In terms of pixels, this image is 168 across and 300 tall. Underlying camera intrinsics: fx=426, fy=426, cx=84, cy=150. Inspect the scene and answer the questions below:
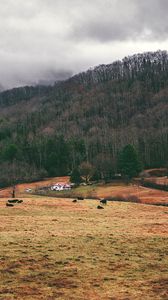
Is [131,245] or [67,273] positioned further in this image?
[131,245]

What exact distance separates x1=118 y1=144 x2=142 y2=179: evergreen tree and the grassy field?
6446cm

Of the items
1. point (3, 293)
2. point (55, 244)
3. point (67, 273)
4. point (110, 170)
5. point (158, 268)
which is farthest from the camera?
point (110, 170)

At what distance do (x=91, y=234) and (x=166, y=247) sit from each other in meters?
5.91

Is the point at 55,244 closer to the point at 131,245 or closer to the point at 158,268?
the point at 131,245

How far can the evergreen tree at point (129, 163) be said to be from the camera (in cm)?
10675

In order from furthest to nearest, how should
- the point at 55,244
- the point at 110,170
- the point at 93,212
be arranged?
1. the point at 110,170
2. the point at 93,212
3. the point at 55,244

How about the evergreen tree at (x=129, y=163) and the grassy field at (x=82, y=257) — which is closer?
the grassy field at (x=82, y=257)

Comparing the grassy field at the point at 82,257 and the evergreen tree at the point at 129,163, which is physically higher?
the evergreen tree at the point at 129,163

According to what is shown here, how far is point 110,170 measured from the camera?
119562 mm

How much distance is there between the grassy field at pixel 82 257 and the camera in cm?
2052

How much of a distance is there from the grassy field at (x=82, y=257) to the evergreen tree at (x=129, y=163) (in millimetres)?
64460

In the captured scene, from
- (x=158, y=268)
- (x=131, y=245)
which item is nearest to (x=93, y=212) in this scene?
(x=131, y=245)

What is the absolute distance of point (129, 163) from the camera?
107125 millimetres

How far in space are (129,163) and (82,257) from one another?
82184 mm
